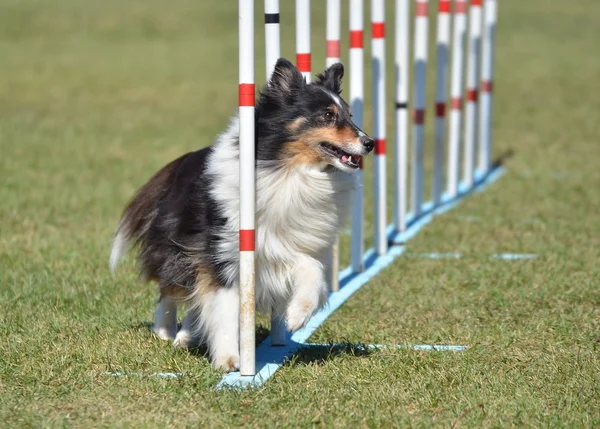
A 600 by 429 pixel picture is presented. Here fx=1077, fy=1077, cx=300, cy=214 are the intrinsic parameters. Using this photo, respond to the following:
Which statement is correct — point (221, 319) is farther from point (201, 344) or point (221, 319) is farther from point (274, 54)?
point (274, 54)

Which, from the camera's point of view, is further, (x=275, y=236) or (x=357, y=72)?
(x=357, y=72)

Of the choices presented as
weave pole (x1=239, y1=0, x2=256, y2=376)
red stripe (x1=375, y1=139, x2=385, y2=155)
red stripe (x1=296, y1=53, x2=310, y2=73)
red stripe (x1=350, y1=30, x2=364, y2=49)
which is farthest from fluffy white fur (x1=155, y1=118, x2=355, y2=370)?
red stripe (x1=375, y1=139, x2=385, y2=155)

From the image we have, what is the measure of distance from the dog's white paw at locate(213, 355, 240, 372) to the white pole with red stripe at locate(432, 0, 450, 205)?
578 cm

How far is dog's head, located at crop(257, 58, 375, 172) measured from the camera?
Answer: 5.40m

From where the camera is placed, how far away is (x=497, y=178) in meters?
12.6

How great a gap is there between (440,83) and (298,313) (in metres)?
5.92

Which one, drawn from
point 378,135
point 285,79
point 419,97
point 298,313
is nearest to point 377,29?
point 378,135

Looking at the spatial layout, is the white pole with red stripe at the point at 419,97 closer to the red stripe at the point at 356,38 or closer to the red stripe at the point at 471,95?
the red stripe at the point at 471,95

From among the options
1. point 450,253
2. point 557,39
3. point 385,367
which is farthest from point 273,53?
point 557,39

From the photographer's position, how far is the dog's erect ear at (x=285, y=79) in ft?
17.7

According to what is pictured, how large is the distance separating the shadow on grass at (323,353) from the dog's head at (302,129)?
1.03 meters

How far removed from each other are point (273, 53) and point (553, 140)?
9.82 m

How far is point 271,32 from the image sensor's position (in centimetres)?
589

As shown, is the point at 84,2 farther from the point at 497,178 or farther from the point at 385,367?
the point at 385,367
